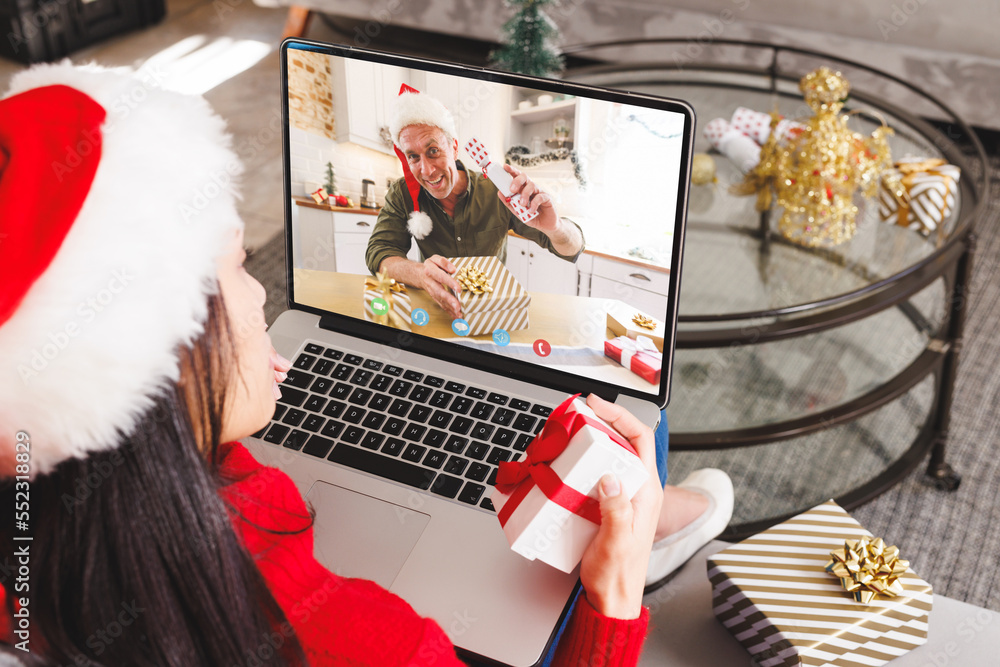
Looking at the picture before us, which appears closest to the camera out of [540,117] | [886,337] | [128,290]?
[128,290]

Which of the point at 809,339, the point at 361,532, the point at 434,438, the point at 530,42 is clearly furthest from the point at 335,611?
the point at 530,42

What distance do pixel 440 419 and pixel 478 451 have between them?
55 millimetres

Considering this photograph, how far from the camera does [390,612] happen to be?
0.56m

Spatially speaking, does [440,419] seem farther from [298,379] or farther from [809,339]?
[809,339]

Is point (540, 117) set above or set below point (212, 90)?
above

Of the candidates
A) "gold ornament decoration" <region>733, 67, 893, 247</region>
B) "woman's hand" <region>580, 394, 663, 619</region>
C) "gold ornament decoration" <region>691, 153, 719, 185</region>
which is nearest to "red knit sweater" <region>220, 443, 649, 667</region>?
"woman's hand" <region>580, 394, 663, 619</region>

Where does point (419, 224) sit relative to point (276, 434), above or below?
above

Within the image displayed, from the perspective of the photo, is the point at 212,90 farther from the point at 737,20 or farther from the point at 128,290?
the point at 128,290

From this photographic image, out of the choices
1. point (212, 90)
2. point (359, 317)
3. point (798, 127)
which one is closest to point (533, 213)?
point (359, 317)

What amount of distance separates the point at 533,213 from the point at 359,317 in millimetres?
241

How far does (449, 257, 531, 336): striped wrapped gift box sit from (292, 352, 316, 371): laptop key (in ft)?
0.58

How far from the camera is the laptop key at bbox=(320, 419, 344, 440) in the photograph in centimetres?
77

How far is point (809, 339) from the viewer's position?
1.59m

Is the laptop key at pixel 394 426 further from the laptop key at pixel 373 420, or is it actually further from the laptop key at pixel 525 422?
the laptop key at pixel 525 422
